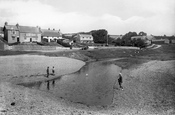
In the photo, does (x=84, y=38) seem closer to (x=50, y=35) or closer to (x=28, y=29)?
(x=50, y=35)

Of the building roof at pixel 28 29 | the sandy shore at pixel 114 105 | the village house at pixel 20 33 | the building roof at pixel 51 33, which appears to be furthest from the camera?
the building roof at pixel 51 33

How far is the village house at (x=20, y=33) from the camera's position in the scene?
7725cm

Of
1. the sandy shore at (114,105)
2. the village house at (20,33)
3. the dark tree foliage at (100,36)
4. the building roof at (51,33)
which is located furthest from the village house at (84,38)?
the sandy shore at (114,105)

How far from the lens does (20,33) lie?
8088 centimetres

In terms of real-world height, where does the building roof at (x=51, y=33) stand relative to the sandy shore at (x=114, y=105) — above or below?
above

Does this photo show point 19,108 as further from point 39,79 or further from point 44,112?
point 39,79

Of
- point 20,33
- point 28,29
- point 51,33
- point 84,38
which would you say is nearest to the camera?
point 20,33

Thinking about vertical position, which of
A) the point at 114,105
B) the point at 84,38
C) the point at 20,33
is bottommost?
the point at 114,105

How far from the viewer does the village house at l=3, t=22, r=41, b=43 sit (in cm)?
7725

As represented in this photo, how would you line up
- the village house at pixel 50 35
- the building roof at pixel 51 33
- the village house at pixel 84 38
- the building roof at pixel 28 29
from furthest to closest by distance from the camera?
the village house at pixel 84 38, the building roof at pixel 51 33, the village house at pixel 50 35, the building roof at pixel 28 29

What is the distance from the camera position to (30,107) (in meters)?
14.2

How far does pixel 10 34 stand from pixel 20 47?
70.9ft

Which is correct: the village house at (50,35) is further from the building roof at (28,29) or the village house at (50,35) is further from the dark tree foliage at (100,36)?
the dark tree foliage at (100,36)

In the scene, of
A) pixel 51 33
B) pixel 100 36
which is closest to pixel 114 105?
pixel 51 33
